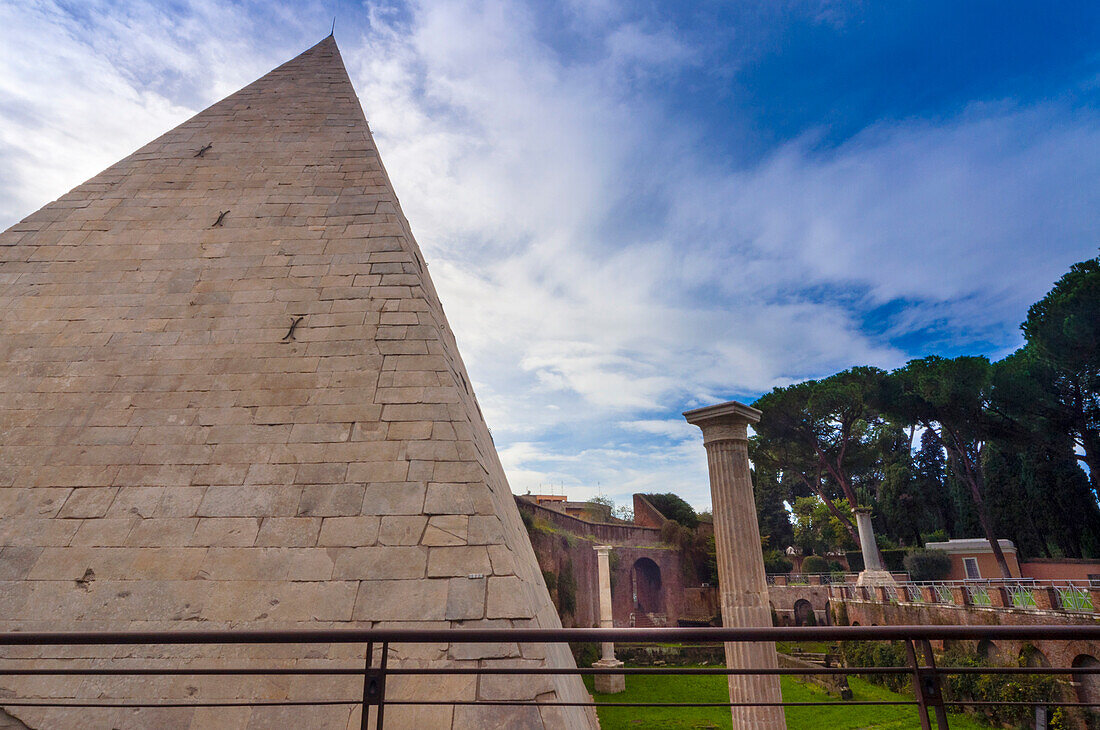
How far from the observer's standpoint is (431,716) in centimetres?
273

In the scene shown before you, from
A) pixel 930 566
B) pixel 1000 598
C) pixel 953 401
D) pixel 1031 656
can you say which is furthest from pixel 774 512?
pixel 1031 656

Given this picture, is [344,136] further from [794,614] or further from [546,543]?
[794,614]

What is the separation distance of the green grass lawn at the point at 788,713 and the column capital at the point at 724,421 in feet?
19.4

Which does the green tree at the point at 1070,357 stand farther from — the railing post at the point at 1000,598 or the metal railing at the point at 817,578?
the railing post at the point at 1000,598

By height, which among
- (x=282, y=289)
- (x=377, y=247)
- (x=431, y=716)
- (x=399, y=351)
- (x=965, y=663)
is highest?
(x=377, y=247)

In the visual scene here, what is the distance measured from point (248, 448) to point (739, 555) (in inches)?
232

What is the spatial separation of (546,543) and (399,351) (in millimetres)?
18721

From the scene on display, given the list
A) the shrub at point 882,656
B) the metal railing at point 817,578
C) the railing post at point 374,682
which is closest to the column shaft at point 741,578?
the railing post at point 374,682

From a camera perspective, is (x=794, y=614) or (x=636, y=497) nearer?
(x=794, y=614)

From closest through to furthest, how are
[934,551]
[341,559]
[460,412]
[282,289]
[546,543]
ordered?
1. [341,559]
2. [460,412]
3. [282,289]
4. [546,543]
5. [934,551]

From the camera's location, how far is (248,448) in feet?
12.8

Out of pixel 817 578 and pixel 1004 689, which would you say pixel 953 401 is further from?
pixel 1004 689

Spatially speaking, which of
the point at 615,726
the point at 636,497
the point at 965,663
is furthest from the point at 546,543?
the point at 636,497

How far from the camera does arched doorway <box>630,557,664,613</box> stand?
3127 cm
